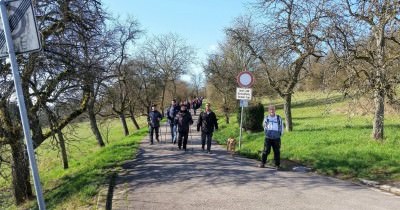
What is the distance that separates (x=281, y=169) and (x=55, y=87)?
767 cm

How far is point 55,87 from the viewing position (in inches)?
538

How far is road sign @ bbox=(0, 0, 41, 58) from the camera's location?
4.94 metres

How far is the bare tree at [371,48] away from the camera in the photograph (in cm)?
1285

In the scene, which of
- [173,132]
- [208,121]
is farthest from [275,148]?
[173,132]

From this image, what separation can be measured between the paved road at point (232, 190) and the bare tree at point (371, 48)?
416 centimetres

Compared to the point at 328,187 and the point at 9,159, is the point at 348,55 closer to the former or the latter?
the point at 328,187

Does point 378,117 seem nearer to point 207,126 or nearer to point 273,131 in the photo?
point 273,131

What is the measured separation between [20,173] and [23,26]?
32.0ft

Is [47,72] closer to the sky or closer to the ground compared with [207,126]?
closer to the sky

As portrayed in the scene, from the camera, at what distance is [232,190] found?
9023 mm

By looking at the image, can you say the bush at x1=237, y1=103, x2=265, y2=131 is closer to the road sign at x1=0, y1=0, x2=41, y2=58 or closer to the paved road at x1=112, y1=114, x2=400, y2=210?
the paved road at x1=112, y1=114, x2=400, y2=210

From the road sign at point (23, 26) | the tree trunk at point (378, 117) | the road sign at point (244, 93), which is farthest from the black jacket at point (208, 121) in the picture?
the road sign at point (23, 26)

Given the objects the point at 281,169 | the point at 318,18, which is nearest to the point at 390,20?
the point at 318,18

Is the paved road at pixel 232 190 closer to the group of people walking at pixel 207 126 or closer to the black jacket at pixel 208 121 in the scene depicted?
the group of people walking at pixel 207 126
